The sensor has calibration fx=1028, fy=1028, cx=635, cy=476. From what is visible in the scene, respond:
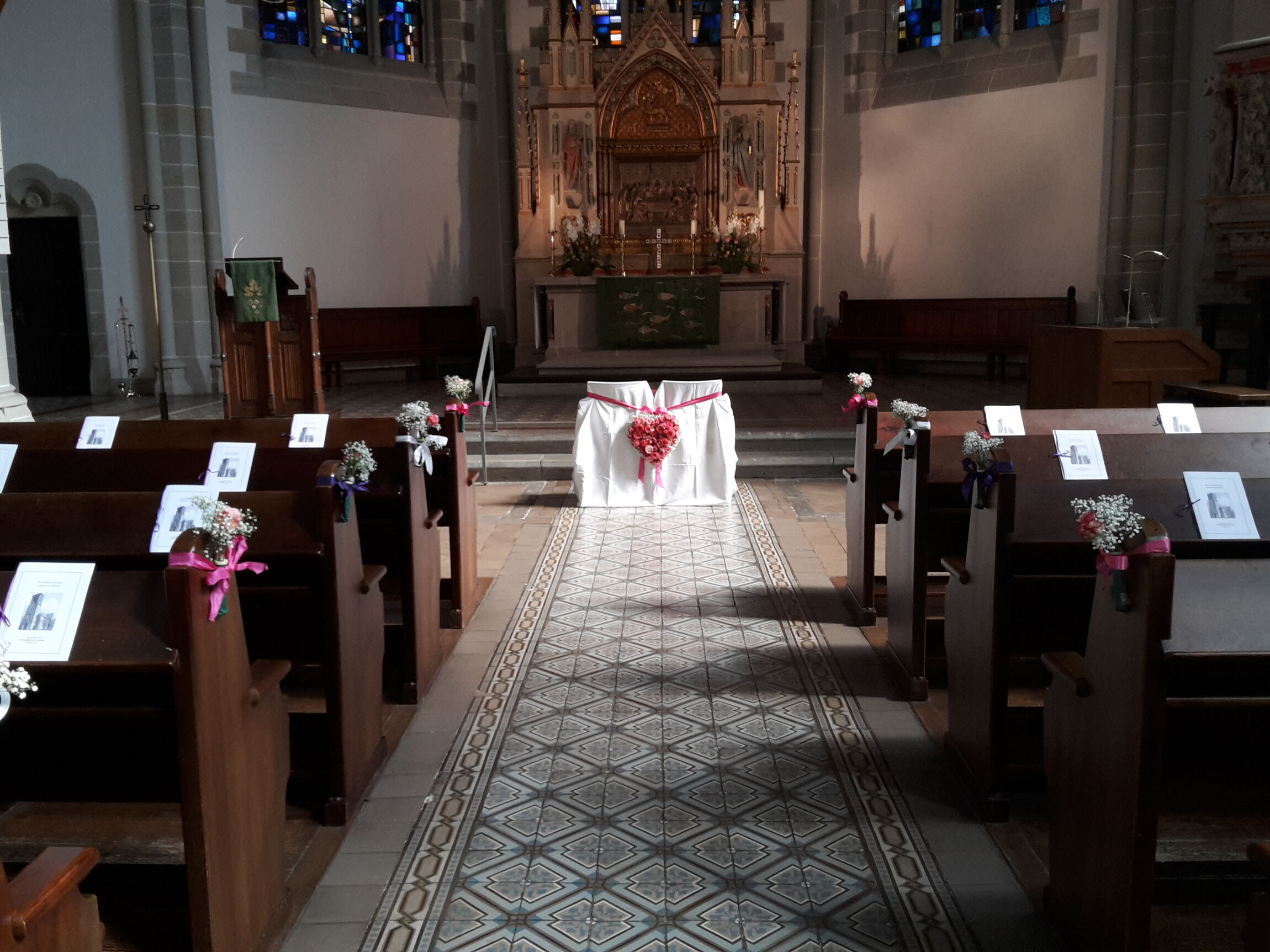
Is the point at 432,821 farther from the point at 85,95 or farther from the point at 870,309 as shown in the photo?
the point at 870,309

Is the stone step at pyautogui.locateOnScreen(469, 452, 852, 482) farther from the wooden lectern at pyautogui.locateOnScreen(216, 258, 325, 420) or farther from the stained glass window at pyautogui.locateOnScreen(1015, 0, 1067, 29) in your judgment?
the stained glass window at pyautogui.locateOnScreen(1015, 0, 1067, 29)

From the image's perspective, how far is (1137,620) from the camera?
2.22 m

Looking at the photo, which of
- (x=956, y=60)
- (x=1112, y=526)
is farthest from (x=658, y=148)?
(x=1112, y=526)

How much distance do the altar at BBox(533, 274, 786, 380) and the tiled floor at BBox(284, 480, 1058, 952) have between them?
7.65 m

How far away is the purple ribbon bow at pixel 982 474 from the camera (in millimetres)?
3115

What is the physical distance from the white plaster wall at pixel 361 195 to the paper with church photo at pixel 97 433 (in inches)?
323

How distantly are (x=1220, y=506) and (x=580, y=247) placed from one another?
10.9m

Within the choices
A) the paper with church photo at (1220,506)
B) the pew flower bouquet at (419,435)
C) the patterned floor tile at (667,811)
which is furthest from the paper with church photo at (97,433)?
the paper with church photo at (1220,506)

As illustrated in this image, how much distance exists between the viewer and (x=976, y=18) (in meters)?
13.4

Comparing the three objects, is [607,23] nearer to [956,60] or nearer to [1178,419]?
[956,60]

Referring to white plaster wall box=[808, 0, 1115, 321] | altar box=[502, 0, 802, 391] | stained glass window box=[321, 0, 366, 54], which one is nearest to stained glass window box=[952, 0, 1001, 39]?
white plaster wall box=[808, 0, 1115, 321]

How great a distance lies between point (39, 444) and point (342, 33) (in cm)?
1038

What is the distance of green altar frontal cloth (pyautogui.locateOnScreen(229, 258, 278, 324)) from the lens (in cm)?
941

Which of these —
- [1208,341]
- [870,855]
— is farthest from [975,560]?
[1208,341]
